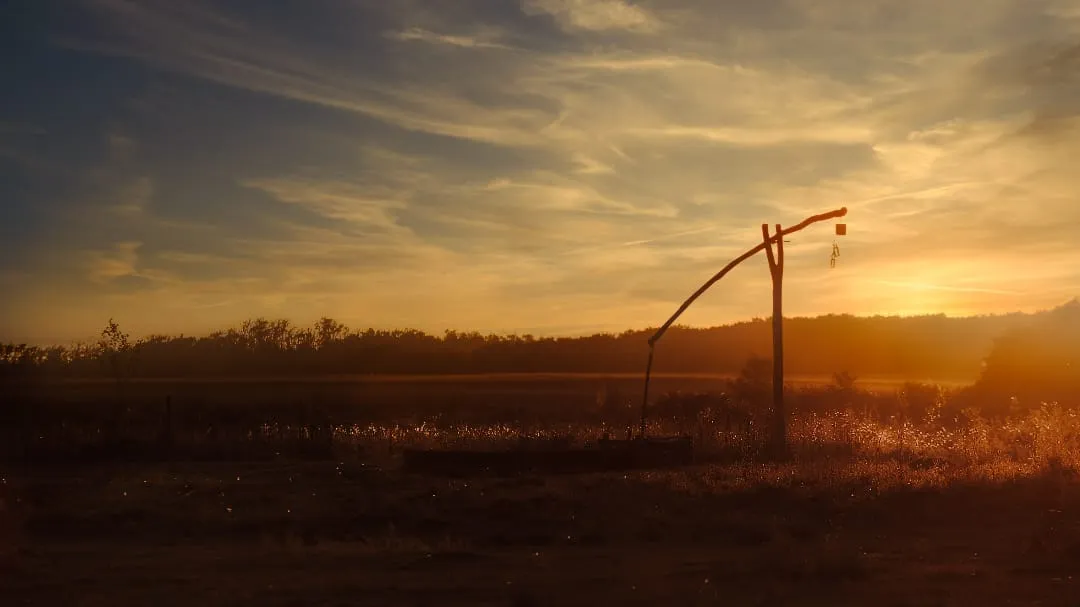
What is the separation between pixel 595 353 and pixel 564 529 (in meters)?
Result: 97.5

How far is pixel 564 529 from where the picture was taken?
1719 centimetres

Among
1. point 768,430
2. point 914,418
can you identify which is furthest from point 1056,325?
point 768,430

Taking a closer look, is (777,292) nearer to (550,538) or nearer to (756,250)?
(756,250)

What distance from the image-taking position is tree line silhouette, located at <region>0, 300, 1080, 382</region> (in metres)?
80.4

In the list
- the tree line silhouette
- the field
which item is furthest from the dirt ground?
the tree line silhouette

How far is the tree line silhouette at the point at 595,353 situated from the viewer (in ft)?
264

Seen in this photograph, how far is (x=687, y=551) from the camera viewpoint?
599 inches

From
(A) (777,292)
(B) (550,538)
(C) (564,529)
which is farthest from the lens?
(A) (777,292)

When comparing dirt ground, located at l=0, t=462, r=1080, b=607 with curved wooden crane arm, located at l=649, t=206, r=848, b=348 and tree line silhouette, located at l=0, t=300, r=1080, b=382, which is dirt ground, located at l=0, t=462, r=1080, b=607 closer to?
curved wooden crane arm, located at l=649, t=206, r=848, b=348

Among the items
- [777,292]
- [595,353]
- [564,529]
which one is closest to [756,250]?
[777,292]

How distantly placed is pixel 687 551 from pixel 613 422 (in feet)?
98.5

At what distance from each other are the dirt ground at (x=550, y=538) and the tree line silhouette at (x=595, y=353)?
45.9 meters

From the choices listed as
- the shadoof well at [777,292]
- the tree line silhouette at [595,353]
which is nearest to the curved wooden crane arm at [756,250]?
the shadoof well at [777,292]

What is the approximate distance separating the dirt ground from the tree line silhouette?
45.9 meters
